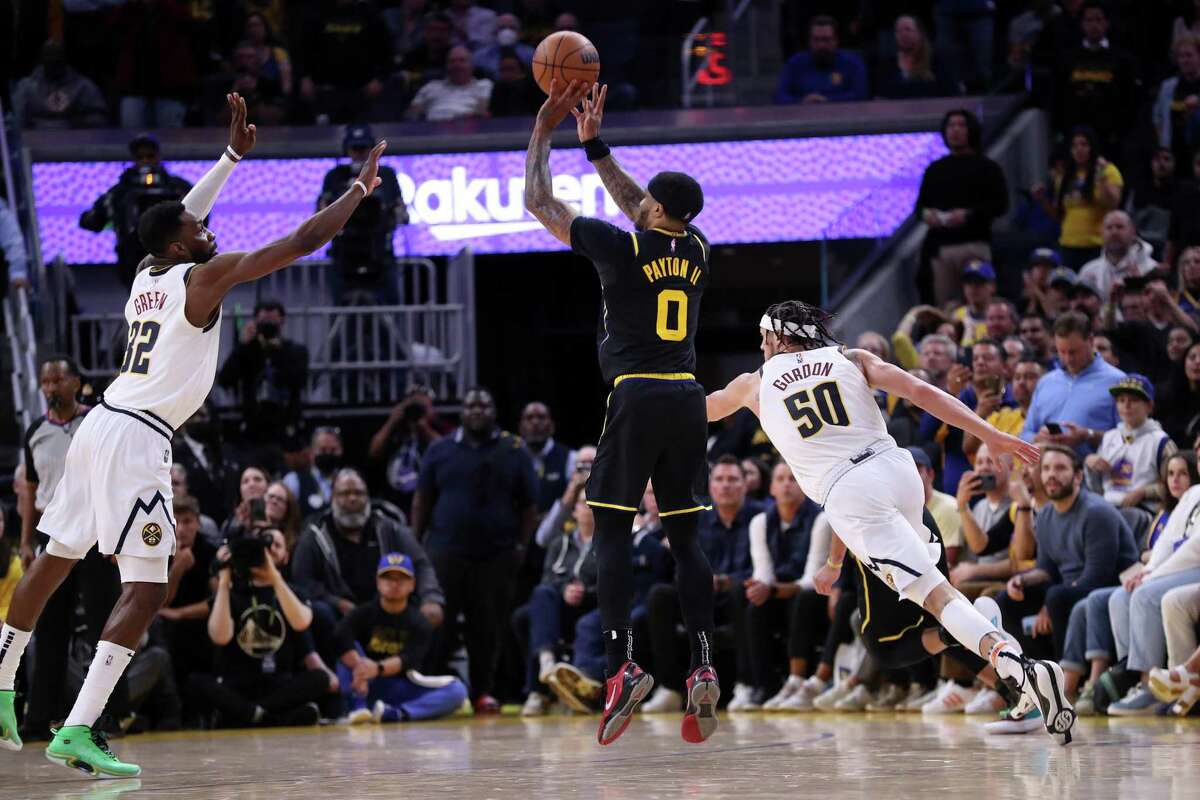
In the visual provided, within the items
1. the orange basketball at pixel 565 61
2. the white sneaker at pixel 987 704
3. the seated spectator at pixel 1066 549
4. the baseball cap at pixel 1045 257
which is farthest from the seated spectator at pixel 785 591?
the orange basketball at pixel 565 61

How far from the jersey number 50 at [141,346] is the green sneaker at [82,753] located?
148cm

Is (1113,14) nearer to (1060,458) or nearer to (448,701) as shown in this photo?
(1060,458)

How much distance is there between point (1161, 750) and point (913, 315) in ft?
23.5

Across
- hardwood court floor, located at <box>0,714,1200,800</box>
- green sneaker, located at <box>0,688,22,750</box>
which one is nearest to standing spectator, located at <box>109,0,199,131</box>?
hardwood court floor, located at <box>0,714,1200,800</box>

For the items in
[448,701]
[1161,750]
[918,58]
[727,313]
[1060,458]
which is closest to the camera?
[1161,750]

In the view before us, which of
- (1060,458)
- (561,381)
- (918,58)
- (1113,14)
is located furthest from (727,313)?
(1060,458)

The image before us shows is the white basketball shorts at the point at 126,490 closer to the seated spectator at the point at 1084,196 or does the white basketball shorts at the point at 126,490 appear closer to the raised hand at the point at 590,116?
the raised hand at the point at 590,116

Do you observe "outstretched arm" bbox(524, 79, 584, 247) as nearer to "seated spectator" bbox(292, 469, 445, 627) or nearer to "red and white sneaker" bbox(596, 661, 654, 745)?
"red and white sneaker" bbox(596, 661, 654, 745)

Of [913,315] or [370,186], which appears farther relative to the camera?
[913,315]

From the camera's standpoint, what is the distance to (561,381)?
20.6 m

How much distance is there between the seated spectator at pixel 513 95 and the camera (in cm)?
1770

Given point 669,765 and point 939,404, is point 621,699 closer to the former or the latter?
point 669,765

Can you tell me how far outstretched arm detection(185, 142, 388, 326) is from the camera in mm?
6938

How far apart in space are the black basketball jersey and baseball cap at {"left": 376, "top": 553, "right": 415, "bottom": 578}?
476 cm
